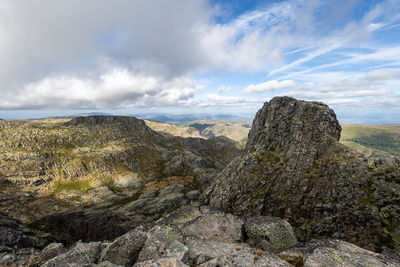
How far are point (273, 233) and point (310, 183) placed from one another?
3144cm

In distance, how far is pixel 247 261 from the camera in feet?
43.0

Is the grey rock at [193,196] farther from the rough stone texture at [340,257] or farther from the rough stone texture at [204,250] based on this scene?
the rough stone texture at [340,257]

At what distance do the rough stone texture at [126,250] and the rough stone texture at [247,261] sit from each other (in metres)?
7.11

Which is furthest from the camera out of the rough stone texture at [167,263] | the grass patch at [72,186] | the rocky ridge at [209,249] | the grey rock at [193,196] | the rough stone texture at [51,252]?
the grass patch at [72,186]

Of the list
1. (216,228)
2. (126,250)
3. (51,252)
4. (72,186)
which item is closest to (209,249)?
(216,228)

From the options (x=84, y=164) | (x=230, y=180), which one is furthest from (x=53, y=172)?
(x=230, y=180)

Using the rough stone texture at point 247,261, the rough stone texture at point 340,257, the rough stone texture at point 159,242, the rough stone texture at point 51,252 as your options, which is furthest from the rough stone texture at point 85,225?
the rough stone texture at point 340,257

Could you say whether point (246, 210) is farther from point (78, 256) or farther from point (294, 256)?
point (78, 256)

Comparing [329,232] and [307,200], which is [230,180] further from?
[329,232]

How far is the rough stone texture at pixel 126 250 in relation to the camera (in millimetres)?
16500

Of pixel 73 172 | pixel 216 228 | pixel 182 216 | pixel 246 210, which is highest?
pixel 216 228

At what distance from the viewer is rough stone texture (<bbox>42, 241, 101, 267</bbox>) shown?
617 inches

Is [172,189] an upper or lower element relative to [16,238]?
lower

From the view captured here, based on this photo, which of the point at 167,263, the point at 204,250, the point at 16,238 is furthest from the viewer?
the point at 16,238
